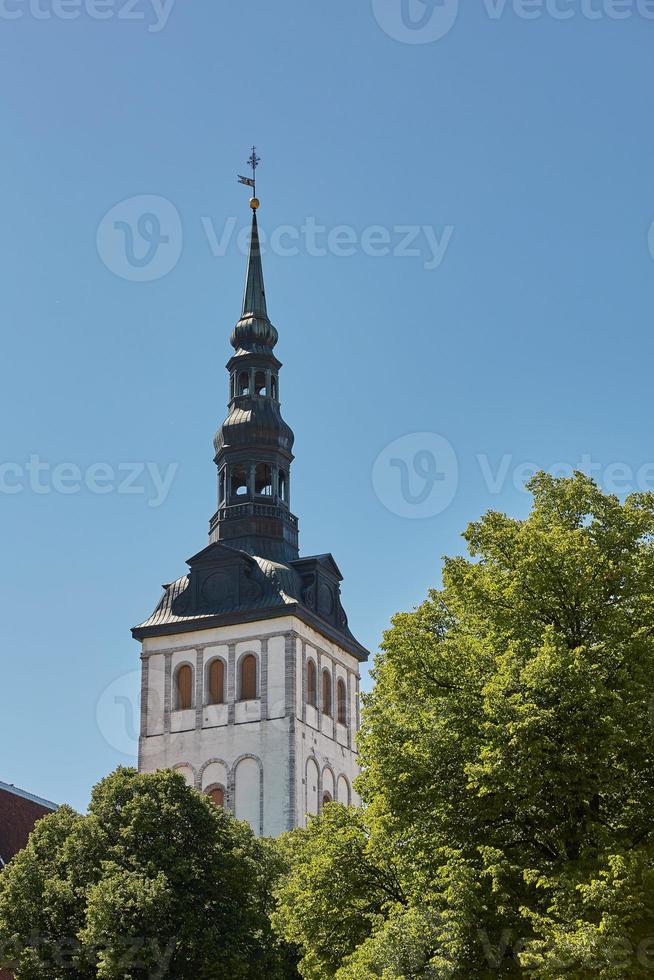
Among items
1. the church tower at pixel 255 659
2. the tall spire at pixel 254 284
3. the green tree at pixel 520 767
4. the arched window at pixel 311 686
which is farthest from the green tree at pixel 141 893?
the tall spire at pixel 254 284

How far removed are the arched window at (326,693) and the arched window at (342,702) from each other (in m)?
0.78

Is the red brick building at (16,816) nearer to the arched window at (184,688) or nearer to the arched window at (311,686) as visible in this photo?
the arched window at (184,688)

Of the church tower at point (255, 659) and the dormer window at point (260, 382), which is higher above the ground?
the dormer window at point (260, 382)

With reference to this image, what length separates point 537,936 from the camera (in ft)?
88.0

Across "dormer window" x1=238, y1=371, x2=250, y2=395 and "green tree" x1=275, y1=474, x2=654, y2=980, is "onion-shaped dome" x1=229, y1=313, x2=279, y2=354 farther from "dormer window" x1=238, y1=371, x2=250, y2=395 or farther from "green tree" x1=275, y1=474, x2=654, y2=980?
"green tree" x1=275, y1=474, x2=654, y2=980

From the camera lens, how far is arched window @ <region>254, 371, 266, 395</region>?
77125 mm

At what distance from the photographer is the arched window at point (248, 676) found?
69188mm

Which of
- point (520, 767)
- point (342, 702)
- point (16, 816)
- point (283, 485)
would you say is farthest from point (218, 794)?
point (520, 767)

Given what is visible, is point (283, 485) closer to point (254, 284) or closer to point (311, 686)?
point (311, 686)

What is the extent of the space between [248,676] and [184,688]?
331 cm

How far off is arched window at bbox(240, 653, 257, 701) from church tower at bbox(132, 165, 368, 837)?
0.07m

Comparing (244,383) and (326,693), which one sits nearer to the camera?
(326,693)

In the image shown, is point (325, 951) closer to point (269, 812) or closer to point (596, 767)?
point (596, 767)

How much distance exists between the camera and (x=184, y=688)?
7056 cm
